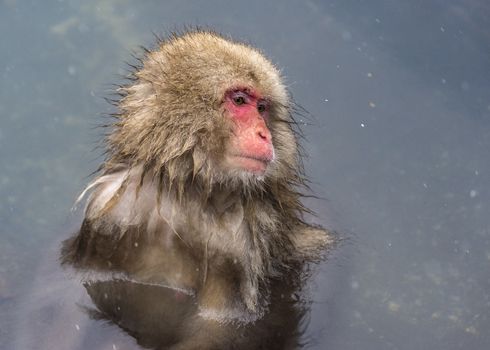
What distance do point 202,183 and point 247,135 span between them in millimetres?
298

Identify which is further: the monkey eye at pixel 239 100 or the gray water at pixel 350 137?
the gray water at pixel 350 137

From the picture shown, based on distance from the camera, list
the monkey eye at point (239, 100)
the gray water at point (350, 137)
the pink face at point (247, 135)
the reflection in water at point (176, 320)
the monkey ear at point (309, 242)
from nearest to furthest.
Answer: the pink face at point (247, 135)
the monkey eye at point (239, 100)
the reflection in water at point (176, 320)
the monkey ear at point (309, 242)
the gray water at point (350, 137)

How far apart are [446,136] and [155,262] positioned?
196cm

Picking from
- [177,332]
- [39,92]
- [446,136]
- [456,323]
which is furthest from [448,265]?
[39,92]

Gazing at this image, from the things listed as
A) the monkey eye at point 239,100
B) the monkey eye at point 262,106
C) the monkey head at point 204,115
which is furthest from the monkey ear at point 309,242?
the monkey eye at point 239,100

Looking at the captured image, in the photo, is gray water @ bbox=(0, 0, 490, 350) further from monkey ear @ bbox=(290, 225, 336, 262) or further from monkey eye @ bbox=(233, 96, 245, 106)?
monkey eye @ bbox=(233, 96, 245, 106)

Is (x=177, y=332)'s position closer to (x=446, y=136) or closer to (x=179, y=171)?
(x=179, y=171)

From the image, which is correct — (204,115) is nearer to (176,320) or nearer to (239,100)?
(239,100)

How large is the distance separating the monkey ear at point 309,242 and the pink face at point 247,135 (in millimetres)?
659

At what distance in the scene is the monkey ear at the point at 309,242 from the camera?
5.40 m

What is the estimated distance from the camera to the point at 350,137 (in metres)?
6.34

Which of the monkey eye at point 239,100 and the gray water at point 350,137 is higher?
the monkey eye at point 239,100

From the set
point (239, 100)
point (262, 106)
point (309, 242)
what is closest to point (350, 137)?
point (309, 242)

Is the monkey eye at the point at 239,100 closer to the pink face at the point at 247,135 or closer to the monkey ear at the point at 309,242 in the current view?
the pink face at the point at 247,135
